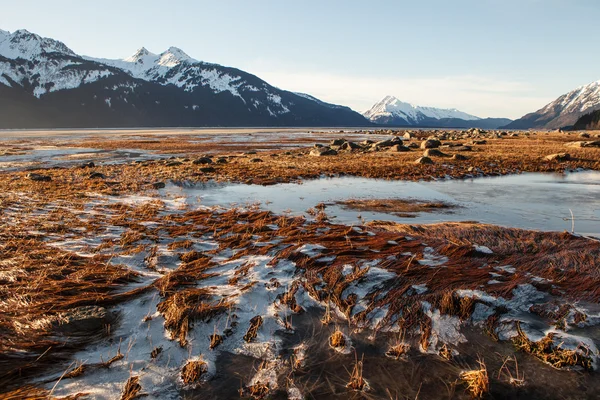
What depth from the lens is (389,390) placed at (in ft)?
12.2

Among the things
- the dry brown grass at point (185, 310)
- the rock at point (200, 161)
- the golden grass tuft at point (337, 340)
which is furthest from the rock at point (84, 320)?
the rock at point (200, 161)

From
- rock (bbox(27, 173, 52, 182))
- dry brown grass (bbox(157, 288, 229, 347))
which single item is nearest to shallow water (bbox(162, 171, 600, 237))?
dry brown grass (bbox(157, 288, 229, 347))

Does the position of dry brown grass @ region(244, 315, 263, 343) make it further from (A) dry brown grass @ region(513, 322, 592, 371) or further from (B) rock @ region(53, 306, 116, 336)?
(A) dry brown grass @ region(513, 322, 592, 371)

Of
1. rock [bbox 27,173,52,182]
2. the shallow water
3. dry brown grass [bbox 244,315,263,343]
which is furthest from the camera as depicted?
rock [bbox 27,173,52,182]

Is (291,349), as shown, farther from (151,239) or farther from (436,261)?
(151,239)

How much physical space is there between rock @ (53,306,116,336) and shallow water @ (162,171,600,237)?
741cm

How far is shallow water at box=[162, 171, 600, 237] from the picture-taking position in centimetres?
1070

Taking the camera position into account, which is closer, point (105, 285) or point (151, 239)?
point (105, 285)

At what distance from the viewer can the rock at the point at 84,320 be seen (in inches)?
181

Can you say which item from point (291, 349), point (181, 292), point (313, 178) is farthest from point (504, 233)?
point (313, 178)

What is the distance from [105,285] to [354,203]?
32.1ft

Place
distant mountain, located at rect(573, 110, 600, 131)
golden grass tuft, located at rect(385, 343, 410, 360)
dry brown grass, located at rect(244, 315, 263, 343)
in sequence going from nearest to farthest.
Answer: golden grass tuft, located at rect(385, 343, 410, 360) < dry brown grass, located at rect(244, 315, 263, 343) < distant mountain, located at rect(573, 110, 600, 131)

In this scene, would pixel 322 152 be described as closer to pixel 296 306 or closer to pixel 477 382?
pixel 296 306

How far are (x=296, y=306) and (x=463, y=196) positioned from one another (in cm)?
1206
